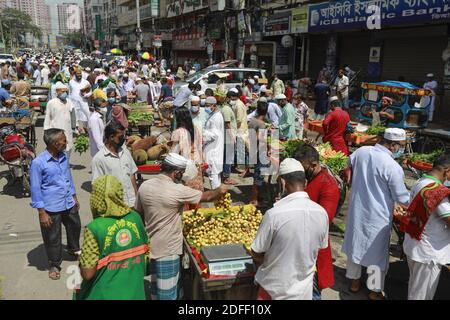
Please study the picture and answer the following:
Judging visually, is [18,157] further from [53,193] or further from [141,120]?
[141,120]

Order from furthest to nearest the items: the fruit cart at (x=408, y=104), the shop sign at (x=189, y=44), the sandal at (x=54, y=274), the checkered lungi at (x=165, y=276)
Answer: the shop sign at (x=189, y=44) → the fruit cart at (x=408, y=104) → the sandal at (x=54, y=274) → the checkered lungi at (x=165, y=276)

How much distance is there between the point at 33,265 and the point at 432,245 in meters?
A: 4.78

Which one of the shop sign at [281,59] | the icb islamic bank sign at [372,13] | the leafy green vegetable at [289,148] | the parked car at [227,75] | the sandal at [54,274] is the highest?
the icb islamic bank sign at [372,13]

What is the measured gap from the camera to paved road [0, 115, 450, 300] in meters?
4.65

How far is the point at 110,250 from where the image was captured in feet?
9.55

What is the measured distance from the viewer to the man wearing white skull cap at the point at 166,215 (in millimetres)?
3547

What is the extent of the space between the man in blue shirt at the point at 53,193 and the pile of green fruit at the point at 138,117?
631cm

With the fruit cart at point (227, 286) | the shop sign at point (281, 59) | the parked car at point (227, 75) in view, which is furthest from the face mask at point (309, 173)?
the shop sign at point (281, 59)

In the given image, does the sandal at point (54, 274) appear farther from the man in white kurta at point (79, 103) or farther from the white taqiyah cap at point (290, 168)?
the man in white kurta at point (79, 103)

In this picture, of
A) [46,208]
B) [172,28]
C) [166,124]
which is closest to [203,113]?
[46,208]

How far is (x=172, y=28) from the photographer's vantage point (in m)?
45.4

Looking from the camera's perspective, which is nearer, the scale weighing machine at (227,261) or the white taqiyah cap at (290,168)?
the white taqiyah cap at (290,168)

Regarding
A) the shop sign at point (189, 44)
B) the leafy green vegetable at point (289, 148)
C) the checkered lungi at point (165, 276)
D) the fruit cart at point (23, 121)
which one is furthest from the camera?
the shop sign at point (189, 44)

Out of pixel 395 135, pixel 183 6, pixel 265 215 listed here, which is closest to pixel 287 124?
pixel 395 135
